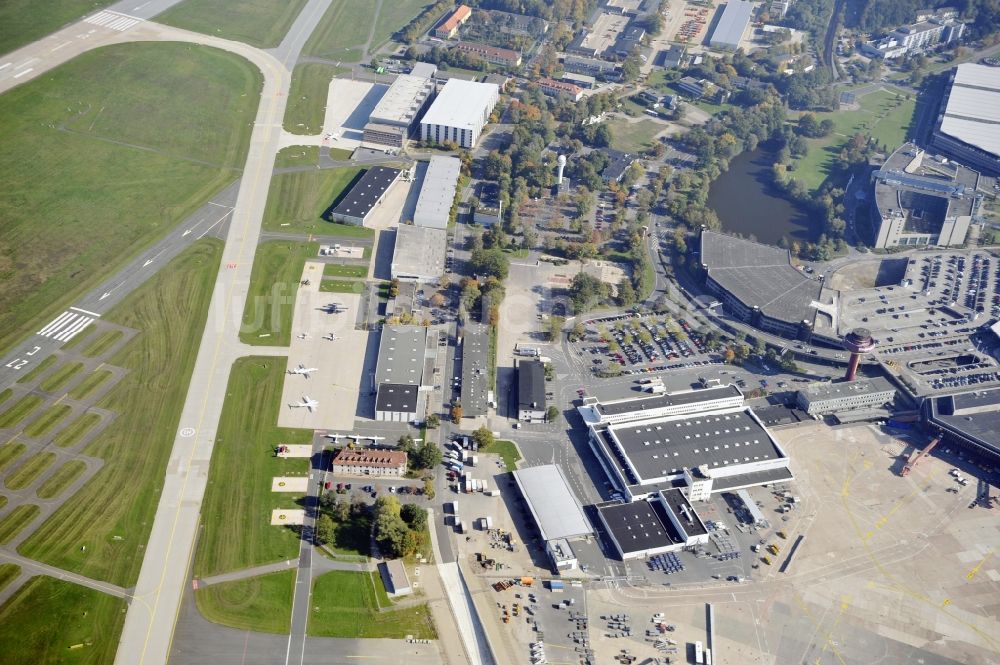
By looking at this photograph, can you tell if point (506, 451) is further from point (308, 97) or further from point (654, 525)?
point (308, 97)

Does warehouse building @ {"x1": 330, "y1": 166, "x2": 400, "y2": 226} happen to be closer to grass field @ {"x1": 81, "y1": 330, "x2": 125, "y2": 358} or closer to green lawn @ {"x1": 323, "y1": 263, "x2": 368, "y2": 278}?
green lawn @ {"x1": 323, "y1": 263, "x2": 368, "y2": 278}

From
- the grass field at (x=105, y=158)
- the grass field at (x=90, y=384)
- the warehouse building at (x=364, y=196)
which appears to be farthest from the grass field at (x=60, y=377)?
the warehouse building at (x=364, y=196)

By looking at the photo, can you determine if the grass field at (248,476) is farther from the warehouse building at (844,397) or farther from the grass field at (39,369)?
the warehouse building at (844,397)

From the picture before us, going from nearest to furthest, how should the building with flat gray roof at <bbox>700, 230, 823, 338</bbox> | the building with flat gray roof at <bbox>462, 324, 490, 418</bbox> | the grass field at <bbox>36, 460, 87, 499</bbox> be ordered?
the grass field at <bbox>36, 460, 87, 499</bbox>, the building with flat gray roof at <bbox>462, 324, 490, 418</bbox>, the building with flat gray roof at <bbox>700, 230, 823, 338</bbox>

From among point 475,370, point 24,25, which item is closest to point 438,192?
point 475,370

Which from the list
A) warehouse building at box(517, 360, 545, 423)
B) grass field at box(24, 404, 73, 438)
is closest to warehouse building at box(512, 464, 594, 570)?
warehouse building at box(517, 360, 545, 423)

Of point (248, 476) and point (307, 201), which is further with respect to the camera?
point (307, 201)
